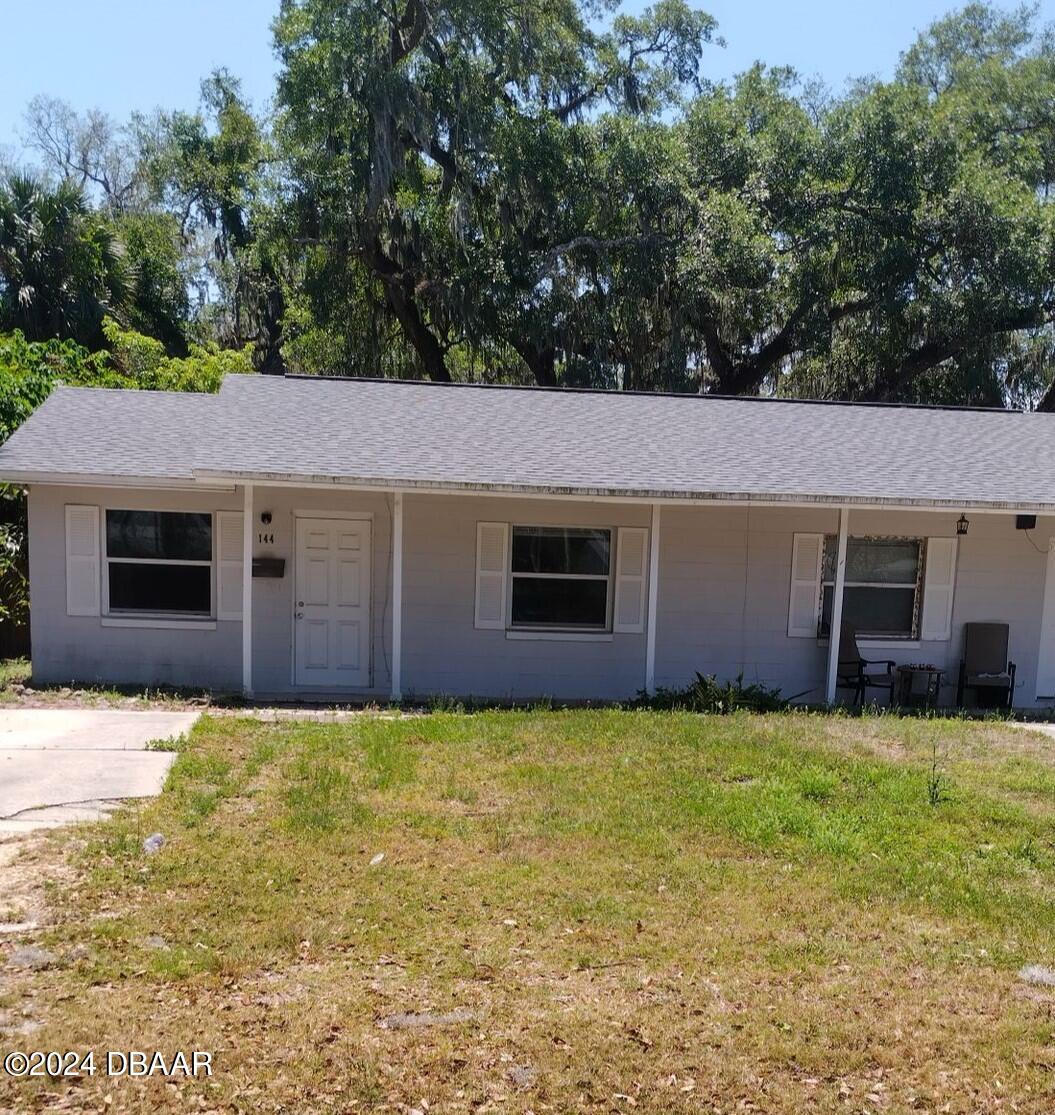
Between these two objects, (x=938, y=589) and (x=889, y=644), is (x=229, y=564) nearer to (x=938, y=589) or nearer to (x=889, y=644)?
(x=889, y=644)

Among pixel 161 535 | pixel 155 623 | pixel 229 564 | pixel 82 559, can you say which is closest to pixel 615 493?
pixel 229 564

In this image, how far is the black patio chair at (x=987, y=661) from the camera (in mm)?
11672

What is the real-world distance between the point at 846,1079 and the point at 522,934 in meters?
1.63

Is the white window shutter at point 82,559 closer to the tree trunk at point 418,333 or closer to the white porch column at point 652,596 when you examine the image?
the white porch column at point 652,596

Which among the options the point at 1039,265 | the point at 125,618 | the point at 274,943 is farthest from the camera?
the point at 1039,265

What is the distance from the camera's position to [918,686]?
11.5 m

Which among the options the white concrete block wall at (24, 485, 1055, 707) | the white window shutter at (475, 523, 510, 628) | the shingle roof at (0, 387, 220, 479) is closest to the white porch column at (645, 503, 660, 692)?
the white concrete block wall at (24, 485, 1055, 707)

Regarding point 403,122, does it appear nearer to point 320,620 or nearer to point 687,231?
point 687,231

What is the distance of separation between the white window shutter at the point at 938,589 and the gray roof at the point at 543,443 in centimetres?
89

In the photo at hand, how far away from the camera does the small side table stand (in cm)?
1136

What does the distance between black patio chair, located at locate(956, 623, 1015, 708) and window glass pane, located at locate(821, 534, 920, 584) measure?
36.9 inches

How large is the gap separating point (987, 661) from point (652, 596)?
4099 millimetres

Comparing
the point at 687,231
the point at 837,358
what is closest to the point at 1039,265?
the point at 837,358

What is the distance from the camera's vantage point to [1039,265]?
20797 mm
